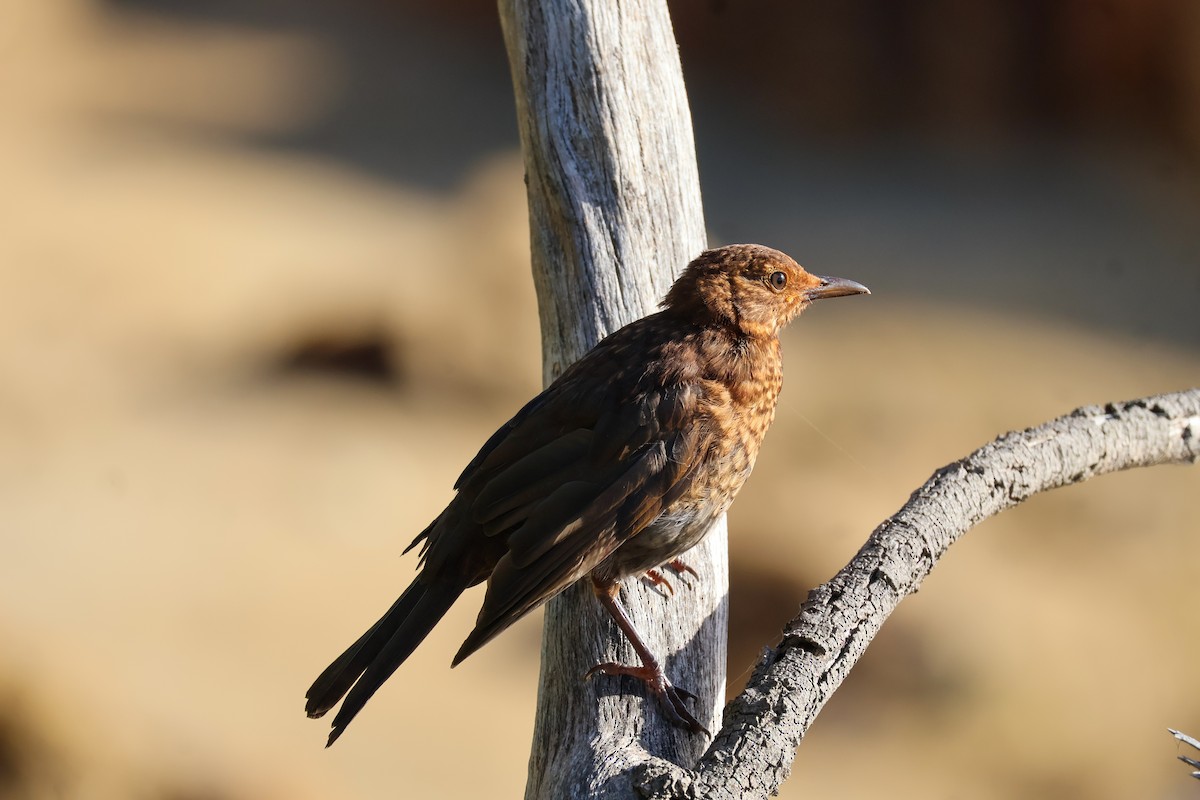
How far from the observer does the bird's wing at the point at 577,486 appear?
238cm

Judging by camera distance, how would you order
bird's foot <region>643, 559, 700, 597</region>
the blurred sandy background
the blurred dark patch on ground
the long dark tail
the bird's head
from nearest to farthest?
1. the long dark tail
2. the bird's head
3. bird's foot <region>643, 559, 700, 597</region>
4. the blurred sandy background
5. the blurred dark patch on ground

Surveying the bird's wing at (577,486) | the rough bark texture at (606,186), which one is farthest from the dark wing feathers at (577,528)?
the rough bark texture at (606,186)

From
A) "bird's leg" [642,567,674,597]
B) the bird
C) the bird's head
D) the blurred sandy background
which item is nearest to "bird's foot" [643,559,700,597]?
"bird's leg" [642,567,674,597]

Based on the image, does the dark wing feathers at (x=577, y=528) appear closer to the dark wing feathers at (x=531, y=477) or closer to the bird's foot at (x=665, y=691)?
the dark wing feathers at (x=531, y=477)

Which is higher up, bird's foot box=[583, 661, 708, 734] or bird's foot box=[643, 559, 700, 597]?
bird's foot box=[643, 559, 700, 597]

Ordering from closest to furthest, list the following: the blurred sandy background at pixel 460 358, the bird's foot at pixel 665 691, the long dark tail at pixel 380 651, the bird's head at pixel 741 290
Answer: the long dark tail at pixel 380 651 < the bird's foot at pixel 665 691 < the bird's head at pixel 741 290 < the blurred sandy background at pixel 460 358

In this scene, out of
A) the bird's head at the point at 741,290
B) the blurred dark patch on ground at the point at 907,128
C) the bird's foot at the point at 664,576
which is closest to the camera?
the bird's head at the point at 741,290

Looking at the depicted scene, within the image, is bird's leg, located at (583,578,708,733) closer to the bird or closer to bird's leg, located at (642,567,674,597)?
the bird

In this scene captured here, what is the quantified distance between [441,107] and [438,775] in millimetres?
4150

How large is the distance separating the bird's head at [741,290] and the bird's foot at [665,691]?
80 centimetres

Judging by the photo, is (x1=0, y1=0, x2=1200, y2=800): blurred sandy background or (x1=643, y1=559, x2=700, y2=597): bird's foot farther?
(x1=0, y1=0, x2=1200, y2=800): blurred sandy background

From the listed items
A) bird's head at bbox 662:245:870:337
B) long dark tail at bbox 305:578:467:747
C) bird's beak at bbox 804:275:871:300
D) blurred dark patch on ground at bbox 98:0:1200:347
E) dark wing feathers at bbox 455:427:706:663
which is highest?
blurred dark patch on ground at bbox 98:0:1200:347

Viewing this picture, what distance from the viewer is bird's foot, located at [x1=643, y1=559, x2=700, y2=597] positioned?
9.15 feet

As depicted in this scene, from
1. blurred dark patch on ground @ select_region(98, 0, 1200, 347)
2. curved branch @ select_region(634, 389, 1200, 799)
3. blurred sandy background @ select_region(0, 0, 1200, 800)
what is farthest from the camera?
blurred dark patch on ground @ select_region(98, 0, 1200, 347)
